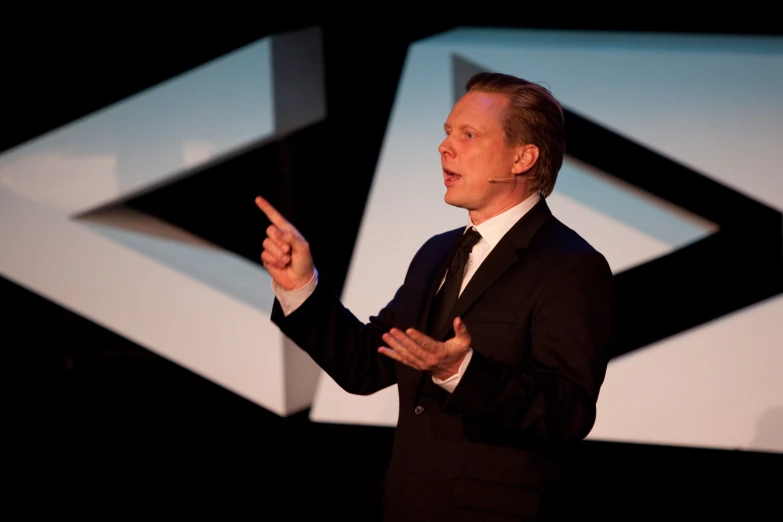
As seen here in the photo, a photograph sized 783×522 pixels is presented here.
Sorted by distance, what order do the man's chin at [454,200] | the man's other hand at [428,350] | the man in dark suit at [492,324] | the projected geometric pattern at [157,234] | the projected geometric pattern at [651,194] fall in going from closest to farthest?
the man's other hand at [428,350] → the man in dark suit at [492,324] → the man's chin at [454,200] → the projected geometric pattern at [651,194] → the projected geometric pattern at [157,234]

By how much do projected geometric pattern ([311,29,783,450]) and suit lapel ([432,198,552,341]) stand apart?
1.16 metres

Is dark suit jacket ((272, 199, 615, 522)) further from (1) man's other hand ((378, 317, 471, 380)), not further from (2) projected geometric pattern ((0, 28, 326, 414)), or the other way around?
(2) projected geometric pattern ((0, 28, 326, 414))

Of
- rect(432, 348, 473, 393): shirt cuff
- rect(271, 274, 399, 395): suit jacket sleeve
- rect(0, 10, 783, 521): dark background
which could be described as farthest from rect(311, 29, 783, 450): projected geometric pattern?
rect(432, 348, 473, 393): shirt cuff

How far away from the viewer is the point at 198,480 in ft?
11.9

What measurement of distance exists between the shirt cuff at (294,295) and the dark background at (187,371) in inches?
65.0

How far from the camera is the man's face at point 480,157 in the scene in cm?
179

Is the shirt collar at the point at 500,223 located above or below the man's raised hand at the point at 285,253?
above

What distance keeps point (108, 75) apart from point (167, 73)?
0.85 feet

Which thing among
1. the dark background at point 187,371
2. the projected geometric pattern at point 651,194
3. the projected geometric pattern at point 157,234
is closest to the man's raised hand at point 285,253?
the projected geometric pattern at point 651,194

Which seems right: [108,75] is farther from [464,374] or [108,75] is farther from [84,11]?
[464,374]

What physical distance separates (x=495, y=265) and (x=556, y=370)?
0.27 meters

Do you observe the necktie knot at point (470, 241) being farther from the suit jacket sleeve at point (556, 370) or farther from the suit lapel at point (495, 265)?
the suit jacket sleeve at point (556, 370)

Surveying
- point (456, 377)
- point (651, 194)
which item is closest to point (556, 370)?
point (456, 377)

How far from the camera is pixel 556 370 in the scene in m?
1.58
